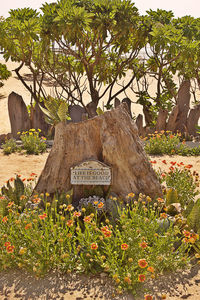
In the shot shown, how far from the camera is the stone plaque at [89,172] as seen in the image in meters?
3.66

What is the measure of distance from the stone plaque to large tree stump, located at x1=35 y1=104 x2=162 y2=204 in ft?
0.38

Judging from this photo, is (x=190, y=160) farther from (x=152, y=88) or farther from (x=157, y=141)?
(x=152, y=88)

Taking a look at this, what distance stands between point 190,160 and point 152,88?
83.3ft

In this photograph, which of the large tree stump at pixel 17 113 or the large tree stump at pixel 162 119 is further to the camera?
the large tree stump at pixel 17 113

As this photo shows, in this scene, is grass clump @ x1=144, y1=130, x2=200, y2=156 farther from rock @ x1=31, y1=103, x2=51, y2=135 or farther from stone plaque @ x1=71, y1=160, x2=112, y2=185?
stone plaque @ x1=71, y1=160, x2=112, y2=185

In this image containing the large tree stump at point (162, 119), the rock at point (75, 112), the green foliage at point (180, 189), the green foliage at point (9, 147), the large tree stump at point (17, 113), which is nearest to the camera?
the green foliage at point (180, 189)

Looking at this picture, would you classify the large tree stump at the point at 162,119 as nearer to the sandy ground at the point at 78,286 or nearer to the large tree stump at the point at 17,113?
the large tree stump at the point at 17,113

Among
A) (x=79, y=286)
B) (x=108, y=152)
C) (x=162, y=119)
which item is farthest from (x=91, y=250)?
(x=162, y=119)

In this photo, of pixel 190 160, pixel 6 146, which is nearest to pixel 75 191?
pixel 190 160

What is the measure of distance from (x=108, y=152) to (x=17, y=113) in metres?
6.57

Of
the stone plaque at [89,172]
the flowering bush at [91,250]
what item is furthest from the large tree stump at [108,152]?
the flowering bush at [91,250]

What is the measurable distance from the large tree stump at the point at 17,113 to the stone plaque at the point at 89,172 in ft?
21.1

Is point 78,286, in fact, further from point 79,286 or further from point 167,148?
point 167,148

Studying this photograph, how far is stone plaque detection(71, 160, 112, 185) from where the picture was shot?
3.66m
